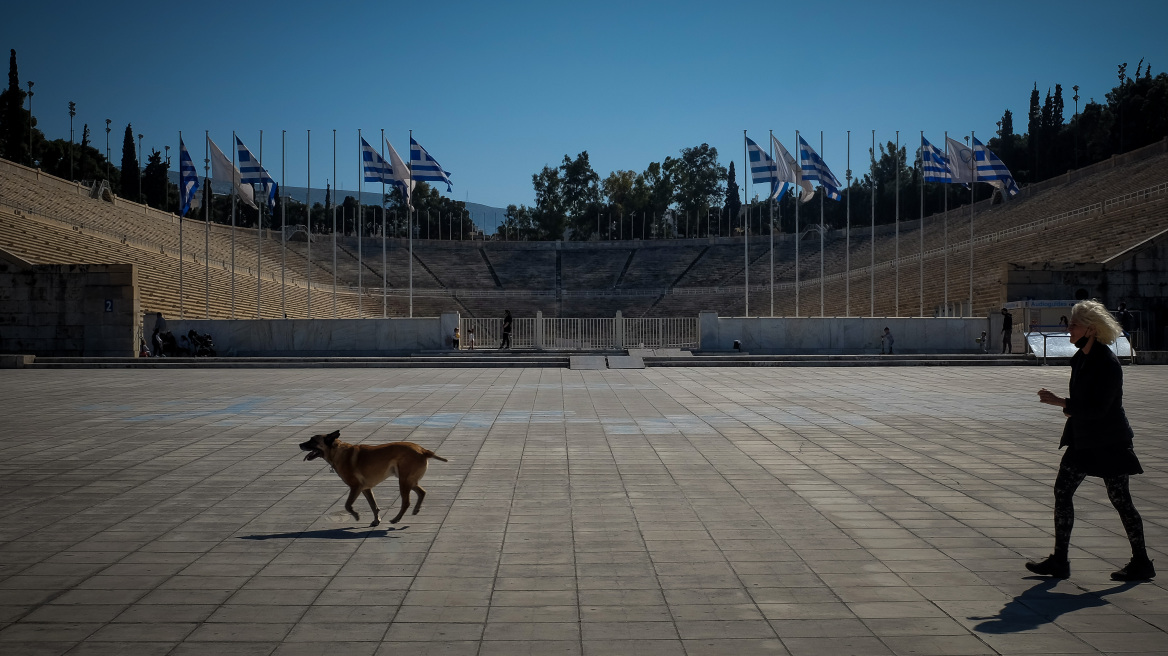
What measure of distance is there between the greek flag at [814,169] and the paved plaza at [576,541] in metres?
20.1

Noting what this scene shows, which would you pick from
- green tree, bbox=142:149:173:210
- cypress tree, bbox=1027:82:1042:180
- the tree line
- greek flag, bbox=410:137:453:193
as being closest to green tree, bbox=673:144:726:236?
the tree line

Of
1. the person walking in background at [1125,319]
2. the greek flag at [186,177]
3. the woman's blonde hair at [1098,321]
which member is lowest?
the woman's blonde hair at [1098,321]

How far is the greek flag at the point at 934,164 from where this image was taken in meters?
31.8

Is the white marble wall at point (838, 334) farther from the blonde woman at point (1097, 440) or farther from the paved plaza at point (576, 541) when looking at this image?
the blonde woman at point (1097, 440)

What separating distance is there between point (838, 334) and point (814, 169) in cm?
622

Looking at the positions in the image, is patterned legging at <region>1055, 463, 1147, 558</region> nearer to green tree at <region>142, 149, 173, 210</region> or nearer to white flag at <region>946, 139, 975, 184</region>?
white flag at <region>946, 139, 975, 184</region>

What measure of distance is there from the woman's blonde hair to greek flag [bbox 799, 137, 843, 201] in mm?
27023

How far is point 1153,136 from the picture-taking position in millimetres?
60031

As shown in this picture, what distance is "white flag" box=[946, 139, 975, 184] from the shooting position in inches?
1258

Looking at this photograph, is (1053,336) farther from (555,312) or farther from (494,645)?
(555,312)

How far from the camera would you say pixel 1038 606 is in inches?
167

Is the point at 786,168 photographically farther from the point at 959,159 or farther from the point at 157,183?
the point at 157,183

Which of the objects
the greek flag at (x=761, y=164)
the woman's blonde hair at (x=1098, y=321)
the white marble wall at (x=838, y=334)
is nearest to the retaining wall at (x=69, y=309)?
the white marble wall at (x=838, y=334)

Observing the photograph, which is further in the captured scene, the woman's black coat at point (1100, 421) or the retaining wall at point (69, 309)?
the retaining wall at point (69, 309)
